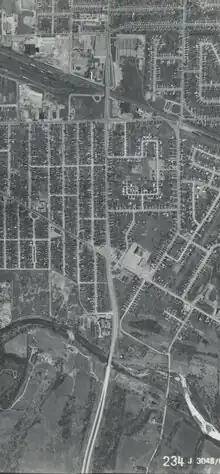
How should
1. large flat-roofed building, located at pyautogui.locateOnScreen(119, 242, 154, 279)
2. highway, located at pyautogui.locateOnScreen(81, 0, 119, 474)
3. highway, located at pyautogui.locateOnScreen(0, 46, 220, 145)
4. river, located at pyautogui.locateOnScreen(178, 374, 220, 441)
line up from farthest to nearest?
highway, located at pyautogui.locateOnScreen(0, 46, 220, 145) < large flat-roofed building, located at pyautogui.locateOnScreen(119, 242, 154, 279) < highway, located at pyautogui.locateOnScreen(81, 0, 119, 474) < river, located at pyautogui.locateOnScreen(178, 374, 220, 441)

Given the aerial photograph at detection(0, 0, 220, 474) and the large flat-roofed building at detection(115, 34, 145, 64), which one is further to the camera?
the large flat-roofed building at detection(115, 34, 145, 64)

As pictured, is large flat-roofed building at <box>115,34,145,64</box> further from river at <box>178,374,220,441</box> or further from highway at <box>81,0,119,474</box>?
river at <box>178,374,220,441</box>

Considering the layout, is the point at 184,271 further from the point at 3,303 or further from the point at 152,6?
the point at 152,6

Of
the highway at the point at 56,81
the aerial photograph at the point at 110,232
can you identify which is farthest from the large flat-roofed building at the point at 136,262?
the highway at the point at 56,81

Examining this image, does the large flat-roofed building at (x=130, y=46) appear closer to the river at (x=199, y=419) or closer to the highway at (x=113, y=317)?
the highway at (x=113, y=317)

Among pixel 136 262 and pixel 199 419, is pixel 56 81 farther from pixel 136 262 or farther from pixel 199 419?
pixel 199 419

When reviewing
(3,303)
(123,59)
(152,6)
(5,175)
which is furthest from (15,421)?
(152,6)

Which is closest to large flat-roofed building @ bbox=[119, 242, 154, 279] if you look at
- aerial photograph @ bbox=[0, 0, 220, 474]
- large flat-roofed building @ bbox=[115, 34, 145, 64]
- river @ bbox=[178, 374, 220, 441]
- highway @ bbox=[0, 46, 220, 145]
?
aerial photograph @ bbox=[0, 0, 220, 474]

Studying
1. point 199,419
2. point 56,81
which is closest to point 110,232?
point 56,81
